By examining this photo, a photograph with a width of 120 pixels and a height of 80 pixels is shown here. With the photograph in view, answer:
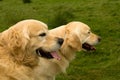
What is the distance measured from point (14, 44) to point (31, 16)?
996 centimetres

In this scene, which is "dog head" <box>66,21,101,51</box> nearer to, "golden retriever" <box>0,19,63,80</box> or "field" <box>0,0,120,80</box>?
"field" <box>0,0,120,80</box>

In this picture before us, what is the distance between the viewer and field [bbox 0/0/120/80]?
948cm

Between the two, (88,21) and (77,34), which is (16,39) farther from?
(88,21)

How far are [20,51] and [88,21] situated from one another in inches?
333

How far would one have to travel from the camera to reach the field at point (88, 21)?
31.1 ft

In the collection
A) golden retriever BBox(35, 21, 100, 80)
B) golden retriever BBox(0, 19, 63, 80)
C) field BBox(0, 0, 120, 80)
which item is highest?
golden retriever BBox(0, 19, 63, 80)

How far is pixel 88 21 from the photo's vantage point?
13.5 metres

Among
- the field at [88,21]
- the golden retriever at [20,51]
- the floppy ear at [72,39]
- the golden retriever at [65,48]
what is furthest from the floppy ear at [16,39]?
the field at [88,21]

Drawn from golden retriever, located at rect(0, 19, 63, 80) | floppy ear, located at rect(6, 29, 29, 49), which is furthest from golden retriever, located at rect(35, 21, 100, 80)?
floppy ear, located at rect(6, 29, 29, 49)

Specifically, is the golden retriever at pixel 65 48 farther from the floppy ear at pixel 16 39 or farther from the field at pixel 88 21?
the floppy ear at pixel 16 39

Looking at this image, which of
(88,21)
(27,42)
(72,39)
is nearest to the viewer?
(27,42)

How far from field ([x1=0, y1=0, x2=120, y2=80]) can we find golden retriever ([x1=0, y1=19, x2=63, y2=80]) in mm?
3807

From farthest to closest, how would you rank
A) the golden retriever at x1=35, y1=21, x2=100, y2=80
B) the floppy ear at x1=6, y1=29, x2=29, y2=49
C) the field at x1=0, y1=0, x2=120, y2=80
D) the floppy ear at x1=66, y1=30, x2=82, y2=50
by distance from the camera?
1. the field at x1=0, y1=0, x2=120, y2=80
2. the floppy ear at x1=66, y1=30, x2=82, y2=50
3. the golden retriever at x1=35, y1=21, x2=100, y2=80
4. the floppy ear at x1=6, y1=29, x2=29, y2=49

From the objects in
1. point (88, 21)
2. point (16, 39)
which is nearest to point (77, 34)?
point (16, 39)
